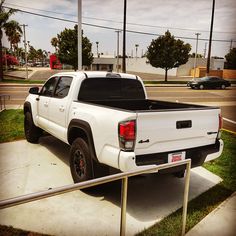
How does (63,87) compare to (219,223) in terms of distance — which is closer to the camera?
(219,223)

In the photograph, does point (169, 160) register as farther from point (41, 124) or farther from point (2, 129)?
point (2, 129)

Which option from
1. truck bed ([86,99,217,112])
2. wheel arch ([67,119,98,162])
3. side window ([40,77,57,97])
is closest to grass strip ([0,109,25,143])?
side window ([40,77,57,97])

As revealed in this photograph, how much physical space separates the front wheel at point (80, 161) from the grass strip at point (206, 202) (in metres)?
1.23

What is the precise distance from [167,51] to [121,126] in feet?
103

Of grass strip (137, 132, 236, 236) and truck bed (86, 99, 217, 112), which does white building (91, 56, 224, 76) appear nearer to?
grass strip (137, 132, 236, 236)

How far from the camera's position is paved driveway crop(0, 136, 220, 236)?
10.9 ft

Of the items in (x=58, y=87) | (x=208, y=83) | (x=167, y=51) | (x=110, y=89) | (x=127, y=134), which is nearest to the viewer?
(x=127, y=134)

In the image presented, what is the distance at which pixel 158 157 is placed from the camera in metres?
3.53

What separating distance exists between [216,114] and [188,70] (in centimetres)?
5676

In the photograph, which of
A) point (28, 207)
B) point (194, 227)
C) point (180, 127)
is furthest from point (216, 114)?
point (28, 207)

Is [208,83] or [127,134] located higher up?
[127,134]

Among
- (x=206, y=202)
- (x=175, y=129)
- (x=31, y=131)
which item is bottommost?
(x=206, y=202)

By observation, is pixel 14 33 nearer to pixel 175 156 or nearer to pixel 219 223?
pixel 175 156

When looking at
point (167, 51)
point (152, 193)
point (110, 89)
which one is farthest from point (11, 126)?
point (167, 51)
